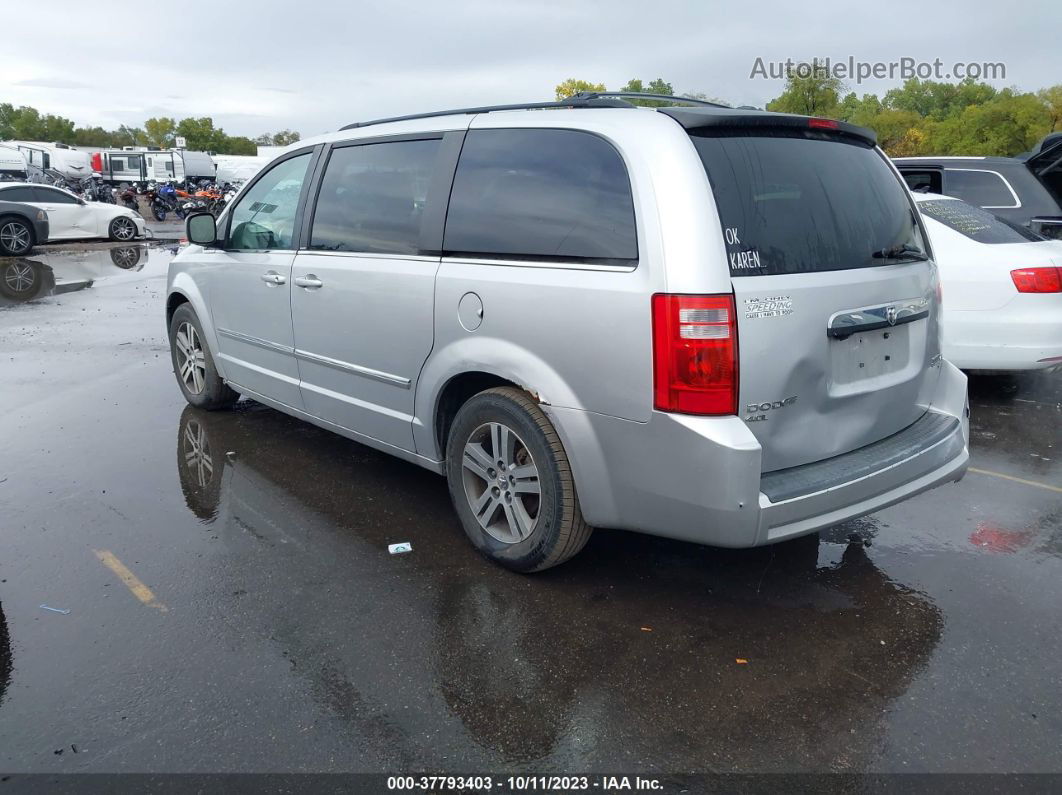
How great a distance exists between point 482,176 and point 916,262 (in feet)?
6.42

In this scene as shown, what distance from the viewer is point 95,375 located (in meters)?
7.68

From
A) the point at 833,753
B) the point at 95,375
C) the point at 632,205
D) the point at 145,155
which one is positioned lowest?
the point at 833,753

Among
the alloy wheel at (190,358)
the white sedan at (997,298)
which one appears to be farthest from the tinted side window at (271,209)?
the white sedan at (997,298)

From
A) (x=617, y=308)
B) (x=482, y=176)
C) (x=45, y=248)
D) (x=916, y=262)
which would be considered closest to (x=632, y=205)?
(x=617, y=308)

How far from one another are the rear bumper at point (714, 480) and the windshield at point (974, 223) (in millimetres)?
3570

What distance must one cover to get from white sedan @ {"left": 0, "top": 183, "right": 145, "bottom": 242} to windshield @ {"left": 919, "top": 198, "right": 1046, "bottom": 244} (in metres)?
19.3

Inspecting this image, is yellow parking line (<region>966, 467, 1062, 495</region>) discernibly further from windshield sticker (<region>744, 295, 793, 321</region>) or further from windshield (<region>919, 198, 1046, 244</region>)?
windshield sticker (<region>744, 295, 793, 321</region>)

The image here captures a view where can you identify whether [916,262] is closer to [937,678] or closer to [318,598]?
[937,678]

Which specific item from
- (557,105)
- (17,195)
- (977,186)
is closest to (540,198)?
(557,105)

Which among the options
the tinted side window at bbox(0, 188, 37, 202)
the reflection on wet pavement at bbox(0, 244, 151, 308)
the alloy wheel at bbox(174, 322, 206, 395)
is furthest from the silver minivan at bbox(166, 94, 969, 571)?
the tinted side window at bbox(0, 188, 37, 202)

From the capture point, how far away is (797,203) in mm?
3436

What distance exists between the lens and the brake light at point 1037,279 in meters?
→ 6.21

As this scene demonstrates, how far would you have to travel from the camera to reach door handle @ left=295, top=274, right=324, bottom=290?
4719 millimetres

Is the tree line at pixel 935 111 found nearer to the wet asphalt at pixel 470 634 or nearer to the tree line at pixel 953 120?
the tree line at pixel 953 120
